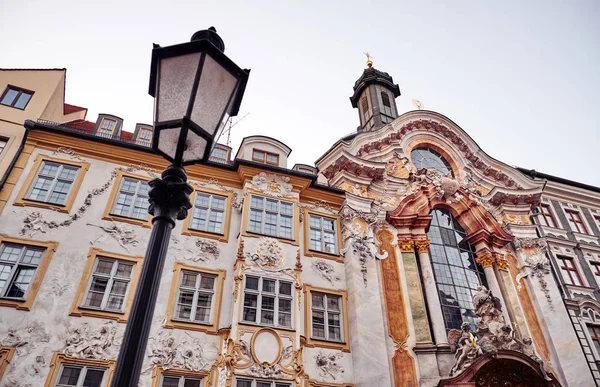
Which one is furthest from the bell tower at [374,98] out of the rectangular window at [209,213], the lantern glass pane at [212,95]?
the lantern glass pane at [212,95]

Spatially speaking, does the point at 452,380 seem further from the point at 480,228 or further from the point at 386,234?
the point at 480,228

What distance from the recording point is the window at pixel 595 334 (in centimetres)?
2130

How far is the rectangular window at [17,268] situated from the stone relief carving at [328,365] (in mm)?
10380

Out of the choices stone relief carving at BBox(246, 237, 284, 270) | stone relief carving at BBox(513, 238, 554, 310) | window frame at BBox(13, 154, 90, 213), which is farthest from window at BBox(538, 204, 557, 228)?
window frame at BBox(13, 154, 90, 213)

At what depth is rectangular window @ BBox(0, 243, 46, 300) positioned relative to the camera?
14.1 meters

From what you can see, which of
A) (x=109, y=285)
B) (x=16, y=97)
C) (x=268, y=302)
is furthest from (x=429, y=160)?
(x=16, y=97)

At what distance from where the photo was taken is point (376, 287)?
18766mm

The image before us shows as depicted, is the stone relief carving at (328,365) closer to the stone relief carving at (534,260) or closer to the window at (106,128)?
the stone relief carving at (534,260)

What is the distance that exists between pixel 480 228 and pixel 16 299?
20845mm

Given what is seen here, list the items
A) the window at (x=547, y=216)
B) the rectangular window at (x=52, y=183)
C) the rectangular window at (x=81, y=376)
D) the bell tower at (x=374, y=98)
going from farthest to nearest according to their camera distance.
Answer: the bell tower at (x=374, y=98)
the window at (x=547, y=216)
the rectangular window at (x=52, y=183)
the rectangular window at (x=81, y=376)

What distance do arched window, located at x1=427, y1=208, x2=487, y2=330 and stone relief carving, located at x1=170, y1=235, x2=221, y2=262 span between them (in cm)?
1075

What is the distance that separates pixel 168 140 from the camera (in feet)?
16.6

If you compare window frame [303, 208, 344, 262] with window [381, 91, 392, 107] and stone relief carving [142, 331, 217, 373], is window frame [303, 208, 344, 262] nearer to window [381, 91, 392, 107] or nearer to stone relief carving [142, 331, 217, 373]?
stone relief carving [142, 331, 217, 373]

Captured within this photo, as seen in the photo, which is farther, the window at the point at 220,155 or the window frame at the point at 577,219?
the window frame at the point at 577,219
